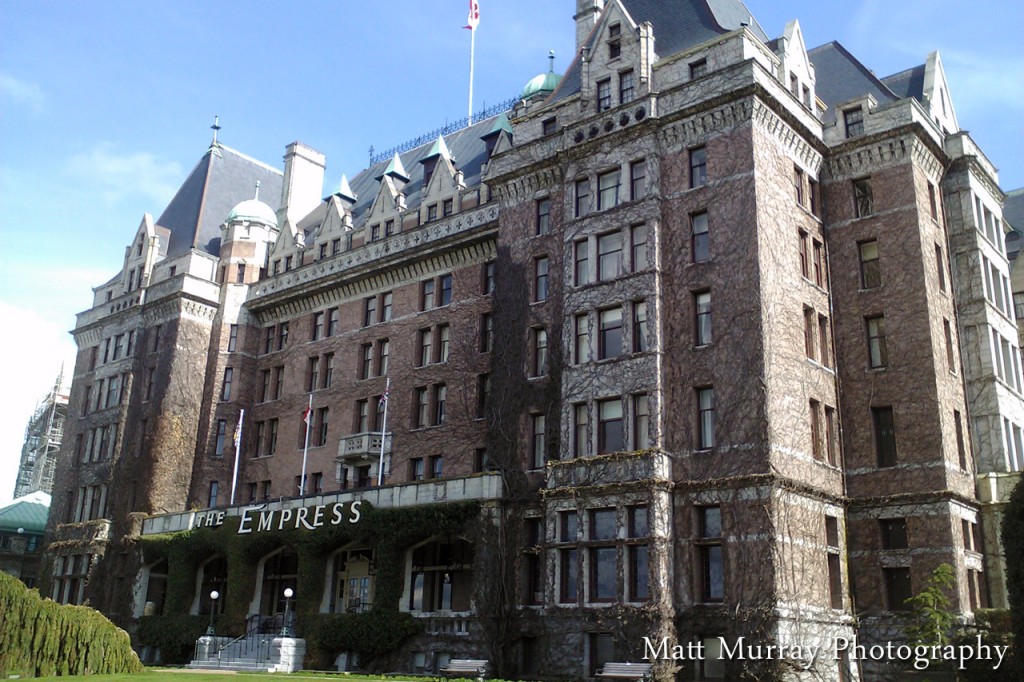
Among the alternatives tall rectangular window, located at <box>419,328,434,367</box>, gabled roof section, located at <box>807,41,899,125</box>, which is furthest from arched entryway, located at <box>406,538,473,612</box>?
gabled roof section, located at <box>807,41,899,125</box>

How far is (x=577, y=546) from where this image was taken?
35250 mm

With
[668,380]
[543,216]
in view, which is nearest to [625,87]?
[543,216]

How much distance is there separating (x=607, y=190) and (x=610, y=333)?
6005 millimetres

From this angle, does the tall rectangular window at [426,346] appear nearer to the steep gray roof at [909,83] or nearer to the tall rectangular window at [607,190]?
the tall rectangular window at [607,190]

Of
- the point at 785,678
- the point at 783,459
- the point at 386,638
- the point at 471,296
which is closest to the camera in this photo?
the point at 785,678

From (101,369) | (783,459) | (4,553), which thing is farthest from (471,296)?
(4,553)

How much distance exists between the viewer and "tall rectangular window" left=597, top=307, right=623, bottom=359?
37406mm

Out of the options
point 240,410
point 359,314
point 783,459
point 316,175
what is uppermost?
point 316,175

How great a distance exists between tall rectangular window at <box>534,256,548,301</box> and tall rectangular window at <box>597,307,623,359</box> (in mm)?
3905

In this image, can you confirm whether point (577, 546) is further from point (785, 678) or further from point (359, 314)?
point (359, 314)

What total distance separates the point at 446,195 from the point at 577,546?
2140 centimetres

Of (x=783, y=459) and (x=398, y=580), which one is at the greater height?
(x=783, y=459)

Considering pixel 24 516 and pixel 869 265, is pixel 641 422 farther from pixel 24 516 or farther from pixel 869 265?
pixel 24 516

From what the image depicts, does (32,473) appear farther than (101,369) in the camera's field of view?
Yes
